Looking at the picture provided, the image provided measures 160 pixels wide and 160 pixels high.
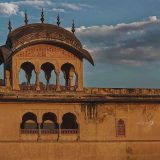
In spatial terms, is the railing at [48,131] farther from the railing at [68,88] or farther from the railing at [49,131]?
the railing at [68,88]

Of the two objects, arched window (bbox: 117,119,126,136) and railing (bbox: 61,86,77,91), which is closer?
arched window (bbox: 117,119,126,136)

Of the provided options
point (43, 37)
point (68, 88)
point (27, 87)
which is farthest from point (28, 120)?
point (43, 37)

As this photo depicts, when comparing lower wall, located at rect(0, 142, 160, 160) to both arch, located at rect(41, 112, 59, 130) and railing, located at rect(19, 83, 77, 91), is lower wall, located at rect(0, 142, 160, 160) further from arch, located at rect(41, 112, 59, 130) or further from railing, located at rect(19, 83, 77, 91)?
railing, located at rect(19, 83, 77, 91)

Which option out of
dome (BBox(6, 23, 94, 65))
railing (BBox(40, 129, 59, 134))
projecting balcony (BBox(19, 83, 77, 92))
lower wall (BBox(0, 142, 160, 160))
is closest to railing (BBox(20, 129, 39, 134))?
railing (BBox(40, 129, 59, 134))

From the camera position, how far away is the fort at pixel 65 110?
25672 mm

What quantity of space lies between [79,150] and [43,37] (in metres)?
5.86

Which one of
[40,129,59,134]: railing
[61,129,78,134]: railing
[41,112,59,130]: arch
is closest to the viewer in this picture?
[40,129,59,134]: railing

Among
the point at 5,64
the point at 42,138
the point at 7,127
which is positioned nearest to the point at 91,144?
the point at 42,138

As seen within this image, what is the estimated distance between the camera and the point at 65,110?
86.8 feet

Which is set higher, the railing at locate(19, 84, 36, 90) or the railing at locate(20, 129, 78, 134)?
the railing at locate(19, 84, 36, 90)

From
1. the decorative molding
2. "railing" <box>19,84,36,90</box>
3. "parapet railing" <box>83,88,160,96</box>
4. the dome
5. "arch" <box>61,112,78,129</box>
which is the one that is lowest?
"arch" <box>61,112,78,129</box>

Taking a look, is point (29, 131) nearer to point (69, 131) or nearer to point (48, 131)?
point (48, 131)

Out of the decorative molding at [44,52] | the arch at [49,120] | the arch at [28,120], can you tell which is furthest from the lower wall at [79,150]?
the decorative molding at [44,52]

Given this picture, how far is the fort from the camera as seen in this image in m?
25.7
